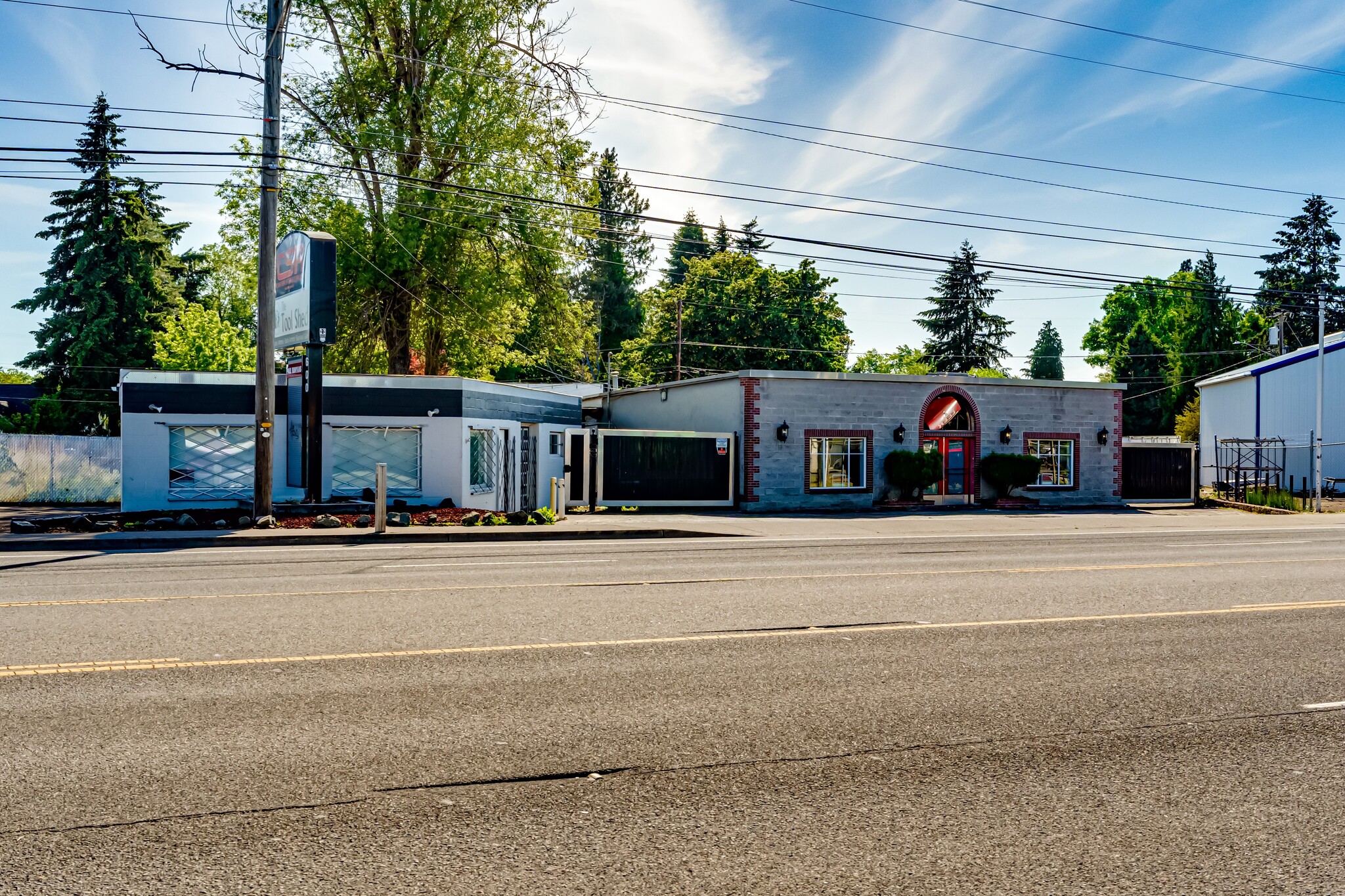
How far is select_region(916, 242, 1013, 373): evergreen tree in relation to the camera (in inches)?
2783

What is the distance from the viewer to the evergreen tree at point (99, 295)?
4691 cm

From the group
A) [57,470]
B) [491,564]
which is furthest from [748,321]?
[491,564]

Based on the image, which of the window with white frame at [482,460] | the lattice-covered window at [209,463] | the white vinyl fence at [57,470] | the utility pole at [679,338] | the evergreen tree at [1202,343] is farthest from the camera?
the evergreen tree at [1202,343]

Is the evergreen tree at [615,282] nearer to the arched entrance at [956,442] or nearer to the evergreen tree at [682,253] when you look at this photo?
the evergreen tree at [682,253]

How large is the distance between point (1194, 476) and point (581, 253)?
24.2 meters

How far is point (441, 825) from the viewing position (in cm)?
401

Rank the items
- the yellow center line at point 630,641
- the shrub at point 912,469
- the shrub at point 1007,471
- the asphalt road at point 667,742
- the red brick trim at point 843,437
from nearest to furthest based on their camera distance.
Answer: the asphalt road at point 667,742, the yellow center line at point 630,641, the red brick trim at point 843,437, the shrub at point 912,469, the shrub at point 1007,471

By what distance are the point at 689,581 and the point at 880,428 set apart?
1988 cm

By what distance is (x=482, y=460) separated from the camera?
24.8 m

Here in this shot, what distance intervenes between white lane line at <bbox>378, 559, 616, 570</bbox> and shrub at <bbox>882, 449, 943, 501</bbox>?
17.5 metres

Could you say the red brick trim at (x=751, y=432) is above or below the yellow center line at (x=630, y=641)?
above

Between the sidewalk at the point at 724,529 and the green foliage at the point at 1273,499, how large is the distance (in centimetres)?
190

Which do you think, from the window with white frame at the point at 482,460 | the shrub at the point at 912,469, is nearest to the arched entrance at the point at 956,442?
the shrub at the point at 912,469

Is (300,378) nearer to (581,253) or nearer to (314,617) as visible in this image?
(314,617)
